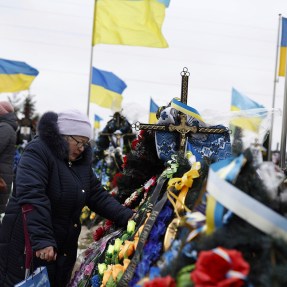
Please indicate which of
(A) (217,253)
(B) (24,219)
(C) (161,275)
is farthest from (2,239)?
(A) (217,253)

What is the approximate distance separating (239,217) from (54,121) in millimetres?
1868

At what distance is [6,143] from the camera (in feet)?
17.7

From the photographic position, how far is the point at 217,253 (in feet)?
4.47

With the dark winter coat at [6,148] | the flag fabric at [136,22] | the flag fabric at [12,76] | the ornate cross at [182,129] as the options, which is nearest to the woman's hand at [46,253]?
the ornate cross at [182,129]

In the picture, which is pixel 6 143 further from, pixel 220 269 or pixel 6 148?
pixel 220 269

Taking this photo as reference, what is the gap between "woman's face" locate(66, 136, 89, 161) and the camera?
10.4 feet

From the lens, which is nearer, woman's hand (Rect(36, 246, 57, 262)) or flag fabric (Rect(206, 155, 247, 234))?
flag fabric (Rect(206, 155, 247, 234))

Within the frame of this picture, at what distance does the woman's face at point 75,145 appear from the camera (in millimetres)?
3176

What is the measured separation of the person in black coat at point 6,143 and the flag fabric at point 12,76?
4493mm

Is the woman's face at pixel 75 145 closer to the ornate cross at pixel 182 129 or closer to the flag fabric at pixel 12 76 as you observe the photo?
the ornate cross at pixel 182 129

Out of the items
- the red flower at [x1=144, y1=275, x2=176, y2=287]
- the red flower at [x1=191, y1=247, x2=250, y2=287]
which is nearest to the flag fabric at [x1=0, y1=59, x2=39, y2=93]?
the red flower at [x1=144, y1=275, x2=176, y2=287]

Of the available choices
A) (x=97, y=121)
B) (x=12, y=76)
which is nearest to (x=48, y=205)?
(x=12, y=76)

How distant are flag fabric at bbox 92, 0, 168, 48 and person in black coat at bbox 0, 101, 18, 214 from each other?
12.0 feet

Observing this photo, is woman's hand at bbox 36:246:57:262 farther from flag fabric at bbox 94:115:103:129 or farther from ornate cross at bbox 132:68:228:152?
flag fabric at bbox 94:115:103:129
